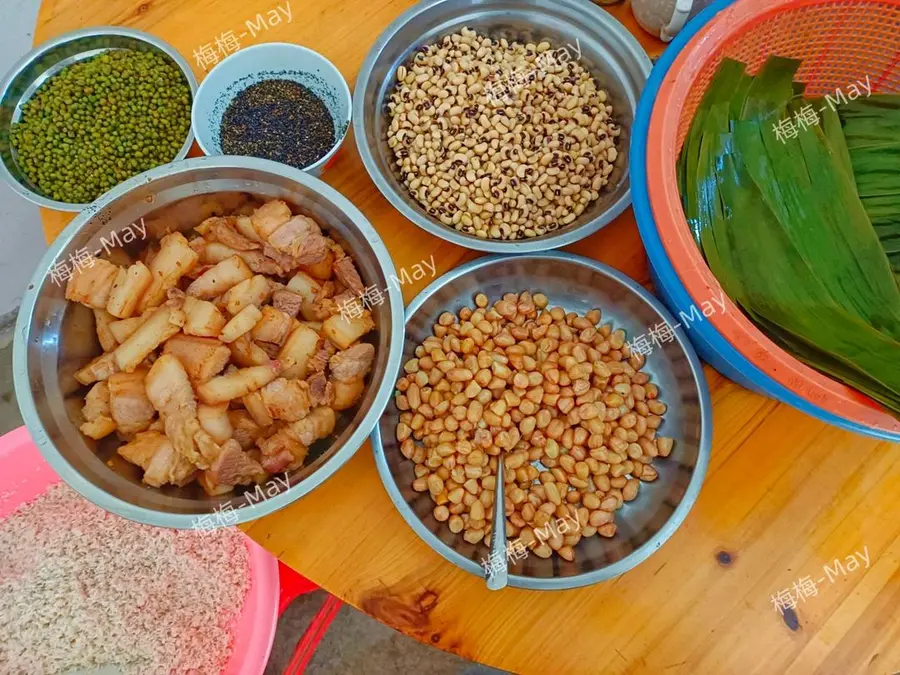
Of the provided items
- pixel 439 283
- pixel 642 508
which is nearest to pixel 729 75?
pixel 439 283

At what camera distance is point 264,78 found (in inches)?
58.4

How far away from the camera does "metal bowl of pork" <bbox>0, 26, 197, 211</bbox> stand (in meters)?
1.42

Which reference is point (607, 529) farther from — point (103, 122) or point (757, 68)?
point (103, 122)

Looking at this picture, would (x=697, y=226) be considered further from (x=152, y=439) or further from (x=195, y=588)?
(x=195, y=588)

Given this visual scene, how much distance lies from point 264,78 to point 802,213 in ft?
→ 3.98

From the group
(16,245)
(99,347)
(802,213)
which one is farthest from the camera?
(16,245)

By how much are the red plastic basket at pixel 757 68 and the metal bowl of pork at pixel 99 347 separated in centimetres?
50

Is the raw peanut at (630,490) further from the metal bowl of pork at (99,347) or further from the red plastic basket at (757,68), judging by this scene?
the metal bowl of pork at (99,347)

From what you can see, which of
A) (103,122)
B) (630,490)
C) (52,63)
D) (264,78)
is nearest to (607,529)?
(630,490)

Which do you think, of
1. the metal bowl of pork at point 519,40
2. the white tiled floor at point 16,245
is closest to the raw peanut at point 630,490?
the metal bowl of pork at point 519,40

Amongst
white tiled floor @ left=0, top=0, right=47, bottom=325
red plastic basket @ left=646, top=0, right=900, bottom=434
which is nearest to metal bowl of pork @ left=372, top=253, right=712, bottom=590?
red plastic basket @ left=646, top=0, right=900, bottom=434

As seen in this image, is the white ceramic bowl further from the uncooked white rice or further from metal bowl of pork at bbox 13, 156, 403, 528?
the uncooked white rice

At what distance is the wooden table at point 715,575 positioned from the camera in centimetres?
120

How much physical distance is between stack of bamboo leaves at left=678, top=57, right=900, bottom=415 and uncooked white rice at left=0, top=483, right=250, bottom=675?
145 cm
